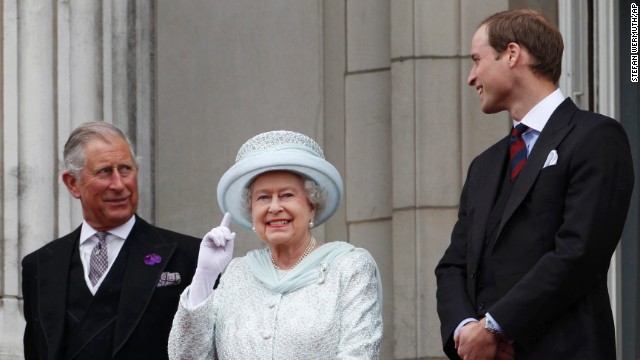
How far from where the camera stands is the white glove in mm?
5609

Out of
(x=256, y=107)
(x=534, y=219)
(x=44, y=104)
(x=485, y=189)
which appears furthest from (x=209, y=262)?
(x=256, y=107)

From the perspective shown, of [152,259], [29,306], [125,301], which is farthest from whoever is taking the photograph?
[29,306]

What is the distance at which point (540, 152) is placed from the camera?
5480mm

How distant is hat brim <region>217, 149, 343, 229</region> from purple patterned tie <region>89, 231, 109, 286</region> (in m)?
0.67

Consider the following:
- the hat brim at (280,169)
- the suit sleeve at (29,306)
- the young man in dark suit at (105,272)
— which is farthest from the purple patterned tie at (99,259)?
the hat brim at (280,169)

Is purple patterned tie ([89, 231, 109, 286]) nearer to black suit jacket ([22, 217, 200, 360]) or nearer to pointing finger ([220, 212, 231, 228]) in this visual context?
black suit jacket ([22, 217, 200, 360])

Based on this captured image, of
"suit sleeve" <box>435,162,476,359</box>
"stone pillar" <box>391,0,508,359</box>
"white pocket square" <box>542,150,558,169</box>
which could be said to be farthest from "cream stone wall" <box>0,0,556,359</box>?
"white pocket square" <box>542,150,558,169</box>

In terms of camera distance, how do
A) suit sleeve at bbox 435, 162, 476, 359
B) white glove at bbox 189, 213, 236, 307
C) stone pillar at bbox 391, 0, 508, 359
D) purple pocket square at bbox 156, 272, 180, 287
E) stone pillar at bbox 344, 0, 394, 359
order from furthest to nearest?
stone pillar at bbox 344, 0, 394, 359, stone pillar at bbox 391, 0, 508, 359, purple pocket square at bbox 156, 272, 180, 287, white glove at bbox 189, 213, 236, 307, suit sleeve at bbox 435, 162, 476, 359

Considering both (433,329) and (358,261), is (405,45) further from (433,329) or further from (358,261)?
(358,261)

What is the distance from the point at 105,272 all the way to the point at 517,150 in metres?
1.67

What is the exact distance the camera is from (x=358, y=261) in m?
5.64

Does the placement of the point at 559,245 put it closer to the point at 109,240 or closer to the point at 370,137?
the point at 109,240

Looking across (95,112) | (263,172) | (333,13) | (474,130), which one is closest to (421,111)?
(474,130)

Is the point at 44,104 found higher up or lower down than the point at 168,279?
higher up
